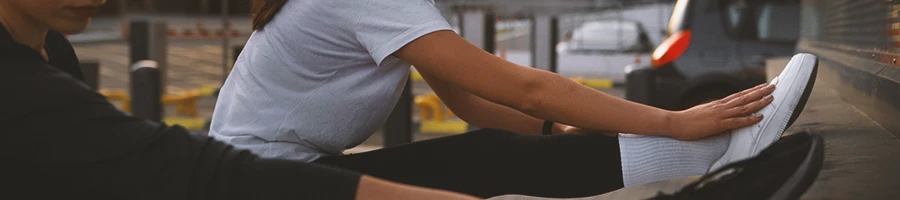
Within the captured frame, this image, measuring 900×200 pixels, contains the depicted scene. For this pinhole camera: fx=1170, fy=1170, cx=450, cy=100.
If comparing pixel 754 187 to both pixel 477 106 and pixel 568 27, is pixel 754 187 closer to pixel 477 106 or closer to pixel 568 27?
pixel 477 106

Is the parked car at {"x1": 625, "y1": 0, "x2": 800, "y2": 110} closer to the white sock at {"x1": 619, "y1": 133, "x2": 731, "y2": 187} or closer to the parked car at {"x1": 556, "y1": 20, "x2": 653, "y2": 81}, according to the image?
the white sock at {"x1": 619, "y1": 133, "x2": 731, "y2": 187}

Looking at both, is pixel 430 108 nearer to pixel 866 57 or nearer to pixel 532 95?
pixel 866 57

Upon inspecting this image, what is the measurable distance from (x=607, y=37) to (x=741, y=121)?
654 inches

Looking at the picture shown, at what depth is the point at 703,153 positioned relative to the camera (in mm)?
2150

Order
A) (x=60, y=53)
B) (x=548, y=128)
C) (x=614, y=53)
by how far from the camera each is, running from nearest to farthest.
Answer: (x=60, y=53)
(x=548, y=128)
(x=614, y=53)

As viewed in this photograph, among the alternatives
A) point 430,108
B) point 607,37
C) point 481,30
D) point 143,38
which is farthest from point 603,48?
point 143,38

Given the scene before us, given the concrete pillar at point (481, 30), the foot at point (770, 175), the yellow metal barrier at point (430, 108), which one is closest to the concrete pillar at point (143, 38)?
the yellow metal barrier at point (430, 108)

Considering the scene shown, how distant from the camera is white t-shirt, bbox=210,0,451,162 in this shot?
2.21 metres

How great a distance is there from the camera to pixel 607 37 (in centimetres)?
1858

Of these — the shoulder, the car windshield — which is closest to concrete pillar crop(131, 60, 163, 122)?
the shoulder

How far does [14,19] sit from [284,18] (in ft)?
2.06

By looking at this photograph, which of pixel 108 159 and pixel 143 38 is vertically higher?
pixel 108 159

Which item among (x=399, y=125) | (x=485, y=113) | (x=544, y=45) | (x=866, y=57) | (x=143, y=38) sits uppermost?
(x=866, y=57)

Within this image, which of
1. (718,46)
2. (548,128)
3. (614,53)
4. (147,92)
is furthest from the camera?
(614,53)
